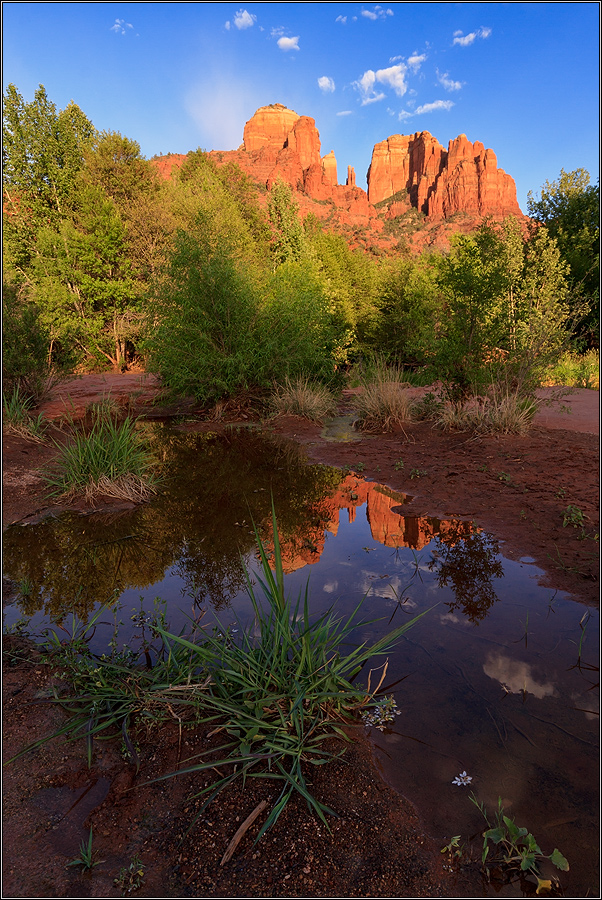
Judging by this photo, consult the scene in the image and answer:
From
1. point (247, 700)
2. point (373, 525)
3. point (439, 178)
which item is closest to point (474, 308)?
point (373, 525)

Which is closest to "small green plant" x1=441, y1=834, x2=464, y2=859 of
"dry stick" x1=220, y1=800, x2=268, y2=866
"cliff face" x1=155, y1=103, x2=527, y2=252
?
"dry stick" x1=220, y1=800, x2=268, y2=866

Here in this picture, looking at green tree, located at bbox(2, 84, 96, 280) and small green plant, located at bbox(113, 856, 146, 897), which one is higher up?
green tree, located at bbox(2, 84, 96, 280)

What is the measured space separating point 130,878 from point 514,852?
157 centimetres

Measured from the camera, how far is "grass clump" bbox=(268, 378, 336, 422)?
12.7m

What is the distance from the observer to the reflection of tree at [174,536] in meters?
4.45

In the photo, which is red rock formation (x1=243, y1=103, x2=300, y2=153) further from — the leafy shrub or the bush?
the bush

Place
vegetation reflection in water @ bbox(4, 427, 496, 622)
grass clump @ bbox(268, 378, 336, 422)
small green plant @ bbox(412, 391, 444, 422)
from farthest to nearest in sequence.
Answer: grass clump @ bbox(268, 378, 336, 422) → small green plant @ bbox(412, 391, 444, 422) → vegetation reflection in water @ bbox(4, 427, 496, 622)

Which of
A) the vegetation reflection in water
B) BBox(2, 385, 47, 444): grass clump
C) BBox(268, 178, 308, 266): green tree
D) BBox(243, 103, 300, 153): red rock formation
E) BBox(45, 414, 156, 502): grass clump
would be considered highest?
BBox(243, 103, 300, 153): red rock formation

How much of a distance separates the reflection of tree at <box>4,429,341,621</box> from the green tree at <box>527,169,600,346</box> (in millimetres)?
20441

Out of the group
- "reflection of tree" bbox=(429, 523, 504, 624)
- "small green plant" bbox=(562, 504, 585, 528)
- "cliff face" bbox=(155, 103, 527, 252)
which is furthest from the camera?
"cliff face" bbox=(155, 103, 527, 252)

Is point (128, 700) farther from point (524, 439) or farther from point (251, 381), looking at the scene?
point (251, 381)

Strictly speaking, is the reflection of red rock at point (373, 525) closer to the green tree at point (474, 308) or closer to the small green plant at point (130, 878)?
the small green plant at point (130, 878)

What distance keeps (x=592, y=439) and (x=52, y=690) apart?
969 centimetres

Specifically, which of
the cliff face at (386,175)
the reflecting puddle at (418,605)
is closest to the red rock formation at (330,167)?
the cliff face at (386,175)
